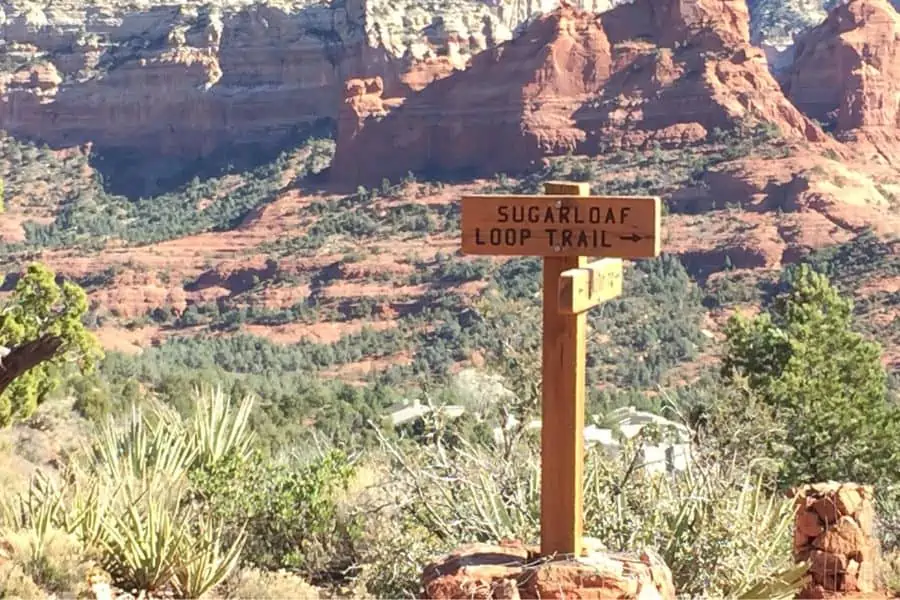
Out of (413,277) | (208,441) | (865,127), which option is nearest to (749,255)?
(413,277)

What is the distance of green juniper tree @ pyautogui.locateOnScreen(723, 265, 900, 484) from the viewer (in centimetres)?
1680

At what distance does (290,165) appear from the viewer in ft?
287

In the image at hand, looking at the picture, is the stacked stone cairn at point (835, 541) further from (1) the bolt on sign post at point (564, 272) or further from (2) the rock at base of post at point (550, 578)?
(1) the bolt on sign post at point (564, 272)

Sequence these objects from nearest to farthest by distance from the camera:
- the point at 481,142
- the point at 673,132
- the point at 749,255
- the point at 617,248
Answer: the point at 617,248 < the point at 749,255 < the point at 673,132 < the point at 481,142

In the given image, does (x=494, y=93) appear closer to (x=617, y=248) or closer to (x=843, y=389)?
(x=843, y=389)

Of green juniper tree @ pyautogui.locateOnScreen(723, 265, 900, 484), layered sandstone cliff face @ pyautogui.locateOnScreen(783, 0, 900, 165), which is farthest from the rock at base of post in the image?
layered sandstone cliff face @ pyautogui.locateOnScreen(783, 0, 900, 165)

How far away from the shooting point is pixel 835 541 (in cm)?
1021

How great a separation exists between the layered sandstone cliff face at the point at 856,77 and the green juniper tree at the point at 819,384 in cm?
4701

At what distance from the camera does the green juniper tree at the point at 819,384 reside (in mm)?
16797

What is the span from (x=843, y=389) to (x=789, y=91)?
56665mm

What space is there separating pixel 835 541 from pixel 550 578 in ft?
13.1

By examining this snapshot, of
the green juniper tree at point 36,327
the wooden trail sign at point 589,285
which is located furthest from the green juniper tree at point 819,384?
the wooden trail sign at point 589,285

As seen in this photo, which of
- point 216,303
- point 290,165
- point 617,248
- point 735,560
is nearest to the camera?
point 617,248

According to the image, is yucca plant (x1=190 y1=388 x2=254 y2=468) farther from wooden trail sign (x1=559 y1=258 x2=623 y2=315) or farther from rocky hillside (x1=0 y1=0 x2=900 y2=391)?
rocky hillside (x1=0 y1=0 x2=900 y2=391)
